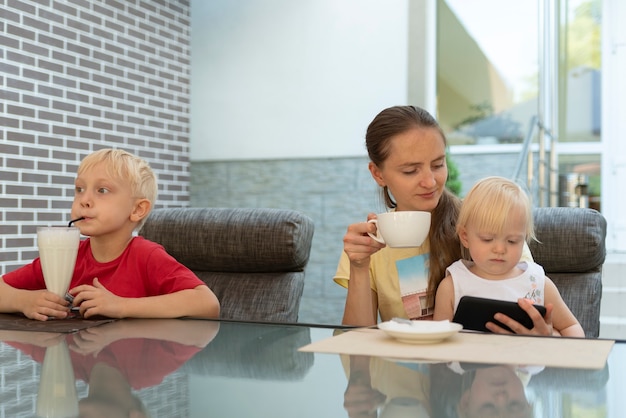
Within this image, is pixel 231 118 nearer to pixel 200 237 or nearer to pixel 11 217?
pixel 11 217

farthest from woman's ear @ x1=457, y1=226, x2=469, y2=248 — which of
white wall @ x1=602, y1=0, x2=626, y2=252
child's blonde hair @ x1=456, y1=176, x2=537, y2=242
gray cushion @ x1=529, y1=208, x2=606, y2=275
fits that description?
white wall @ x1=602, y1=0, x2=626, y2=252

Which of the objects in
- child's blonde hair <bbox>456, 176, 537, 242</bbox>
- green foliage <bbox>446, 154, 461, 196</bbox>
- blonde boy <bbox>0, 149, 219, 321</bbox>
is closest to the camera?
child's blonde hair <bbox>456, 176, 537, 242</bbox>

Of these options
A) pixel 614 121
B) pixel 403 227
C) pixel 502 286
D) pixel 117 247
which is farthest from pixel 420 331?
pixel 614 121

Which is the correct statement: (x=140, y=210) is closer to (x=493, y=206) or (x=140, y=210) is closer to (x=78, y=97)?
(x=493, y=206)

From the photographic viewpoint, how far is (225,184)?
197 inches

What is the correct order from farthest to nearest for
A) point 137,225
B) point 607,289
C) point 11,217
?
point 607,289
point 11,217
point 137,225

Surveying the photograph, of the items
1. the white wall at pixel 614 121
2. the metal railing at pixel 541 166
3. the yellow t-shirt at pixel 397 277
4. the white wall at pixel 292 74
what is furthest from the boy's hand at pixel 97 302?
the white wall at pixel 614 121

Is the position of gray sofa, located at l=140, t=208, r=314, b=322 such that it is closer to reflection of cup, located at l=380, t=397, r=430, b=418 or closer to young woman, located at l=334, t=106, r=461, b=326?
young woman, located at l=334, t=106, r=461, b=326

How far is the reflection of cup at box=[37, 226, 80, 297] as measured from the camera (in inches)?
58.1

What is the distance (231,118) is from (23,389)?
13.8 feet

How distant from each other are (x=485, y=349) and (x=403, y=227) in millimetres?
299

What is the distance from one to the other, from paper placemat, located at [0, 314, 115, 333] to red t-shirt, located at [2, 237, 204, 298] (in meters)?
0.27

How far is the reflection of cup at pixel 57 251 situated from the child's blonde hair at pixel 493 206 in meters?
0.81

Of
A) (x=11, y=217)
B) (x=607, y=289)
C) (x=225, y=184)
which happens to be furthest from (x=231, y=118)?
(x=607, y=289)
